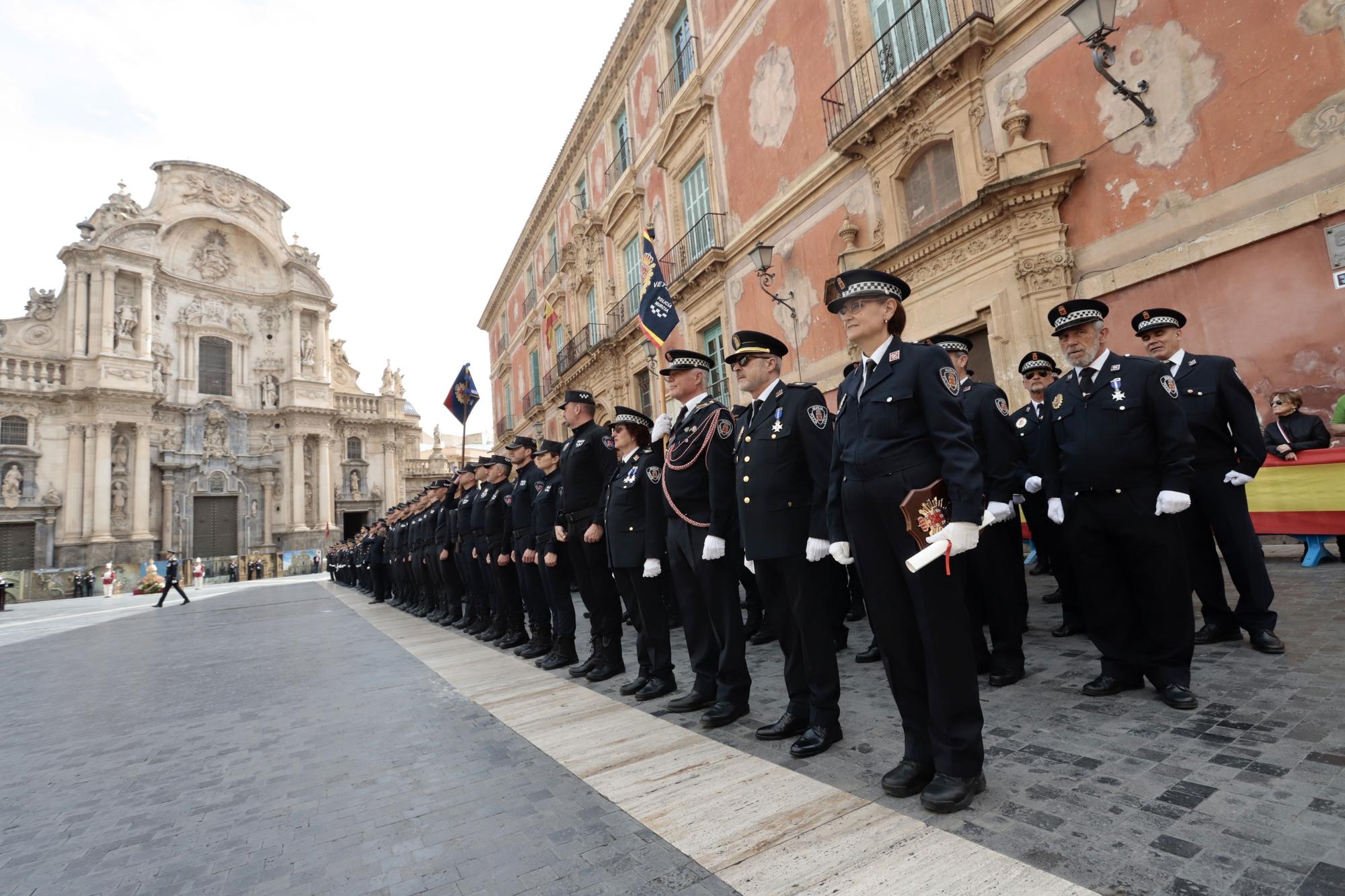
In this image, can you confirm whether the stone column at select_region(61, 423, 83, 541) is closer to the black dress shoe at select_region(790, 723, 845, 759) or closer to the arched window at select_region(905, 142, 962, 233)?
the arched window at select_region(905, 142, 962, 233)

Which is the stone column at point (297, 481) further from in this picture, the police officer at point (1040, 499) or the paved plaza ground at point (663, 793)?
the police officer at point (1040, 499)

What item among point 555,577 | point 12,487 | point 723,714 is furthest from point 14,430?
point 723,714

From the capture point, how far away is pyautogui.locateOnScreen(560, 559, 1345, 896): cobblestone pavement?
73.8 inches

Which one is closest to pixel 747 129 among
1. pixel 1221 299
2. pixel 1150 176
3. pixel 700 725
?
pixel 1150 176

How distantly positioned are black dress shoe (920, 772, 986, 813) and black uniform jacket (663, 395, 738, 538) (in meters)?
1.70

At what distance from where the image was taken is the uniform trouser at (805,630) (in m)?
3.14

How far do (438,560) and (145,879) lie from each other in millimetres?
7761

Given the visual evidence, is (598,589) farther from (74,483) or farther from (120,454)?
(120,454)

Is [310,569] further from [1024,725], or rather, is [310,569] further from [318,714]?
[1024,725]

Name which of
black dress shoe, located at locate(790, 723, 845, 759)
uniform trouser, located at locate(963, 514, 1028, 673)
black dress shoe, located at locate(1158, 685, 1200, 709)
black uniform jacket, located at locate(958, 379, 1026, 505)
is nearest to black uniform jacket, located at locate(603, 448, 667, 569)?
Result: black dress shoe, located at locate(790, 723, 845, 759)

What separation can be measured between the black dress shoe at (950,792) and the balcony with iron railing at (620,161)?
A: 62.2 ft

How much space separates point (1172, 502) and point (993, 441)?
1.28m

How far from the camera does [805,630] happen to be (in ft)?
10.7

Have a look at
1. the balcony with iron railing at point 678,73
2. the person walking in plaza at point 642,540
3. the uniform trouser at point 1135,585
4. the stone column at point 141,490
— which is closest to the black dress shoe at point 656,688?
the person walking in plaza at point 642,540
